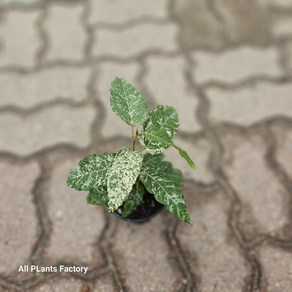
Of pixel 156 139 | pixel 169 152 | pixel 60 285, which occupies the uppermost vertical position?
pixel 156 139

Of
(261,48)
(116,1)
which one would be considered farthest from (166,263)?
(116,1)

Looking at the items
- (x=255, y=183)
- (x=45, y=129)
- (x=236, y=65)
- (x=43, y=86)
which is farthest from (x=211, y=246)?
(x=43, y=86)

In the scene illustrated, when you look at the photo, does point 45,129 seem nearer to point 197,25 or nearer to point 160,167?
point 160,167

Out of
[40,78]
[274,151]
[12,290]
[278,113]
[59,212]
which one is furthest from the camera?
[40,78]

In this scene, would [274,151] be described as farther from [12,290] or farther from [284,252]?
[12,290]

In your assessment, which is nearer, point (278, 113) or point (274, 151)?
point (274, 151)

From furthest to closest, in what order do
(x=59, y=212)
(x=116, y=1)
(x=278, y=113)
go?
(x=116, y=1) < (x=278, y=113) < (x=59, y=212)

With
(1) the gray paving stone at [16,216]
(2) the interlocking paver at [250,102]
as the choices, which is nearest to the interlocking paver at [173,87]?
(2) the interlocking paver at [250,102]
